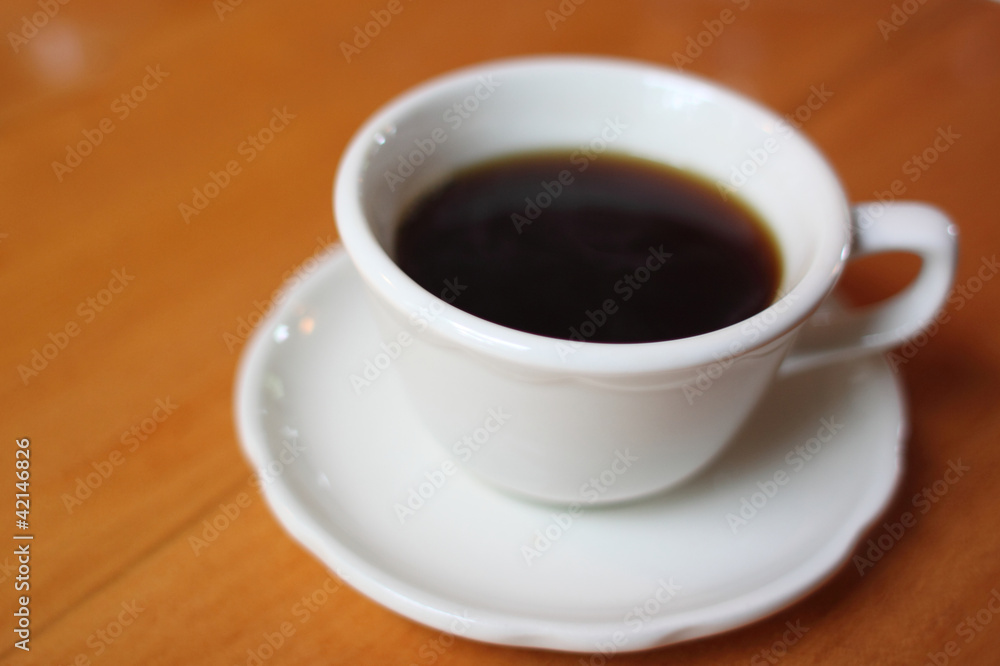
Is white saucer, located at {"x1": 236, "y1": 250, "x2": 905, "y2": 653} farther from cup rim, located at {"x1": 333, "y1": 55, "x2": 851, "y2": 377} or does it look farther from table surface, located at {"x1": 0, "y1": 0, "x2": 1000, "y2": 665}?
cup rim, located at {"x1": 333, "y1": 55, "x2": 851, "y2": 377}

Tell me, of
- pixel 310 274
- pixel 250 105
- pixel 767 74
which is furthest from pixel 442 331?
pixel 767 74

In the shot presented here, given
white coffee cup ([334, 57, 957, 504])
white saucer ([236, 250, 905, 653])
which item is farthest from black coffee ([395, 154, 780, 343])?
white saucer ([236, 250, 905, 653])

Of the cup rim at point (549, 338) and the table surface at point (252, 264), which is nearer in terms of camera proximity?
the cup rim at point (549, 338)

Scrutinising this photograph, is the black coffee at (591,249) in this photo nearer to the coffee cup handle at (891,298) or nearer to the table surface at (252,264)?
the coffee cup handle at (891,298)

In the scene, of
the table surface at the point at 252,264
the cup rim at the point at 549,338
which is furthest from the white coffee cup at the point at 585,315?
the table surface at the point at 252,264

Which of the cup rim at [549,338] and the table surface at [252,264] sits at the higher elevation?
the cup rim at [549,338]

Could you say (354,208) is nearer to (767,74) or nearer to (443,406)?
(443,406)

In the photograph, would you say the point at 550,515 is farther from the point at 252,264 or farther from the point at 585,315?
the point at 252,264
